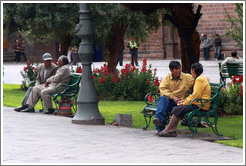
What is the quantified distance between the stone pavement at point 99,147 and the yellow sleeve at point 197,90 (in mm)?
586

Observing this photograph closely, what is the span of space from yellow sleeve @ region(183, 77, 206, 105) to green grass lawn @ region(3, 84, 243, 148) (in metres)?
0.86

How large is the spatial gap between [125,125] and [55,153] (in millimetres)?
3576

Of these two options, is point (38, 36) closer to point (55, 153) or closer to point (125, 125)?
point (125, 125)

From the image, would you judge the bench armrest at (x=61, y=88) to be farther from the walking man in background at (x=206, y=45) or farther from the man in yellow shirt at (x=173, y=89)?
the walking man in background at (x=206, y=45)

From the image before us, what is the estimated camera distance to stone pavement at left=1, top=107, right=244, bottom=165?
794 cm

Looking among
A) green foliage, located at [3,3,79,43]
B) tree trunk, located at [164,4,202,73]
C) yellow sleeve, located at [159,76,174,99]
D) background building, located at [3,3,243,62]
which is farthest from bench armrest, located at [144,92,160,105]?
background building, located at [3,3,243,62]

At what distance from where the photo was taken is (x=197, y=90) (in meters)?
10.2

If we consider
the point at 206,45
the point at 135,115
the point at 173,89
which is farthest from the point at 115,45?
the point at 206,45

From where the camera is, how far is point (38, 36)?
68.5ft

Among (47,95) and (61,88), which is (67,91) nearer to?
(61,88)

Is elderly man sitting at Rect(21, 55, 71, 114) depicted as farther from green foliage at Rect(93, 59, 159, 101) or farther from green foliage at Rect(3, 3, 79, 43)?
green foliage at Rect(3, 3, 79, 43)

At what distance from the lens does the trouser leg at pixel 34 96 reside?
14.0 m

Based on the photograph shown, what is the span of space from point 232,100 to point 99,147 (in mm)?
5906

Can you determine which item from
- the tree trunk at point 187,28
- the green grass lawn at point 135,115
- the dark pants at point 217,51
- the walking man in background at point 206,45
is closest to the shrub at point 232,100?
the green grass lawn at point 135,115
